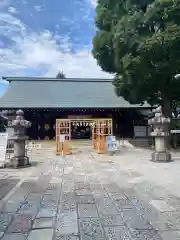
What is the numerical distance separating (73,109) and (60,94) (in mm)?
3331

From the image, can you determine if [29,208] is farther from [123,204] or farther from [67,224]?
[123,204]

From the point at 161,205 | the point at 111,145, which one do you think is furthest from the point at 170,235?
the point at 111,145

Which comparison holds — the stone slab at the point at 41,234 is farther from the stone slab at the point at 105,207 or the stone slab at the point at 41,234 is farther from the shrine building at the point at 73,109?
the shrine building at the point at 73,109

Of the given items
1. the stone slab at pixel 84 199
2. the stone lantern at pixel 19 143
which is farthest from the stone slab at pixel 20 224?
the stone lantern at pixel 19 143

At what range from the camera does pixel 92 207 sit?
4809 millimetres

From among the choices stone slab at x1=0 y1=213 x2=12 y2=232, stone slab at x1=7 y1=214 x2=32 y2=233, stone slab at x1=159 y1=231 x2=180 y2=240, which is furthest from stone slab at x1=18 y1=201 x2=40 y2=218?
stone slab at x1=159 y1=231 x2=180 y2=240

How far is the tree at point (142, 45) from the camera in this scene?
12.1 meters

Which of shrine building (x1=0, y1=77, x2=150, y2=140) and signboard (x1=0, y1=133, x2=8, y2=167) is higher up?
shrine building (x1=0, y1=77, x2=150, y2=140)

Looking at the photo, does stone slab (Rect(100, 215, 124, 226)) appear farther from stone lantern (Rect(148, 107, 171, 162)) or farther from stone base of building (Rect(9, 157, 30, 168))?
stone lantern (Rect(148, 107, 171, 162))

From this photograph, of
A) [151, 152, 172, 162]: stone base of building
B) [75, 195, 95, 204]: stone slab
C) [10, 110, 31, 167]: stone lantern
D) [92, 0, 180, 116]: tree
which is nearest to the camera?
[75, 195, 95, 204]: stone slab

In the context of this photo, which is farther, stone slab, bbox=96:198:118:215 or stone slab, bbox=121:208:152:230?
stone slab, bbox=96:198:118:215

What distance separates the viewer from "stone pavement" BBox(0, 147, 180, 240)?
3654 mm

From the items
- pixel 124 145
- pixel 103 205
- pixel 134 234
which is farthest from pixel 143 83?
pixel 134 234

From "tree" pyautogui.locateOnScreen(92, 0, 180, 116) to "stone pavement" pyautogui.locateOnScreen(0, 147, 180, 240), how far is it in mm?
6328
